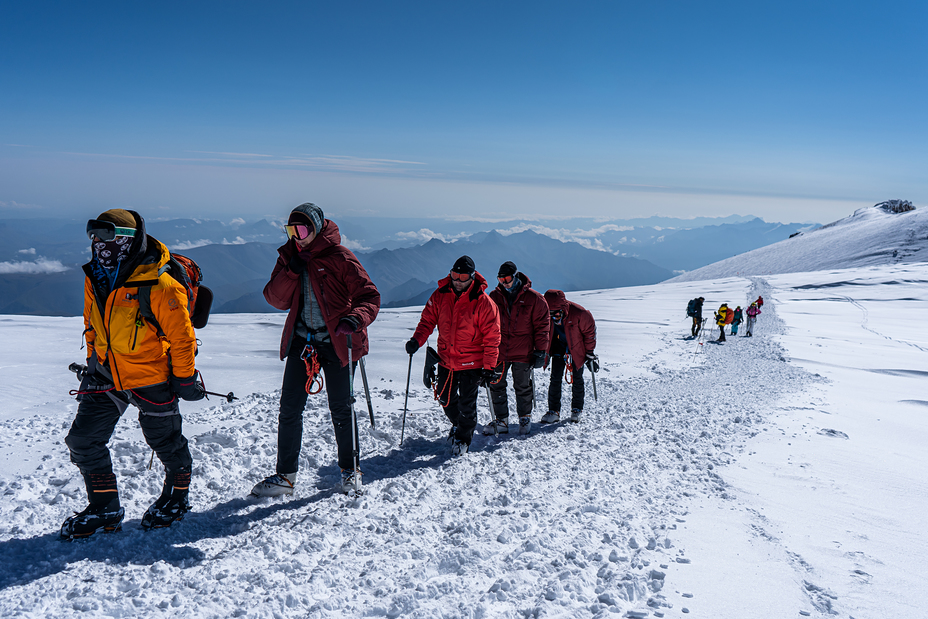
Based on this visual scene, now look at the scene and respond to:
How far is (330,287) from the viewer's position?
12.8 feet

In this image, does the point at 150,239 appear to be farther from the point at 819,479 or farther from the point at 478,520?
the point at 819,479

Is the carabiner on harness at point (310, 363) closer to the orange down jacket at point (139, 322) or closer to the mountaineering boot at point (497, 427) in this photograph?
the orange down jacket at point (139, 322)

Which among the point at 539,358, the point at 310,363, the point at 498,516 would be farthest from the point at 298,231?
the point at 539,358

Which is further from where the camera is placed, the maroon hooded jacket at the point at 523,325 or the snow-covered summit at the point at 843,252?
the snow-covered summit at the point at 843,252

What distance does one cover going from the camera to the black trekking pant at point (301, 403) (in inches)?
156

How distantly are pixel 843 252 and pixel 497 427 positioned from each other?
88053 millimetres

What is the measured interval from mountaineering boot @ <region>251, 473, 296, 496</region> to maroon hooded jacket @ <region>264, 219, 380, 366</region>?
1.05 m

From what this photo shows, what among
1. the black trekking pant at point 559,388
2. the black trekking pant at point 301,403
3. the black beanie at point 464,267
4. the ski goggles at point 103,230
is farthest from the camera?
the black trekking pant at point 559,388

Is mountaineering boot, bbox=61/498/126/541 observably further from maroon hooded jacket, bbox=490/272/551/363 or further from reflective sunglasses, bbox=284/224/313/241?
maroon hooded jacket, bbox=490/272/551/363

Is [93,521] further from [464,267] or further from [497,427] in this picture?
[497,427]

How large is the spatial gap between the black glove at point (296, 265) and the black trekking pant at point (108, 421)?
1.23m

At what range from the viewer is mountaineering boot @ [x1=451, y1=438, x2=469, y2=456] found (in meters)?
5.23

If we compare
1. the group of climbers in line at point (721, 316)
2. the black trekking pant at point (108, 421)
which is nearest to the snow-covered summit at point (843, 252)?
the group of climbers in line at point (721, 316)

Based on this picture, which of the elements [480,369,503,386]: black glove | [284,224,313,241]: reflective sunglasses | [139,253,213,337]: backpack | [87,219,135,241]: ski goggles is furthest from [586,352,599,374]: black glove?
[87,219,135,241]: ski goggles
